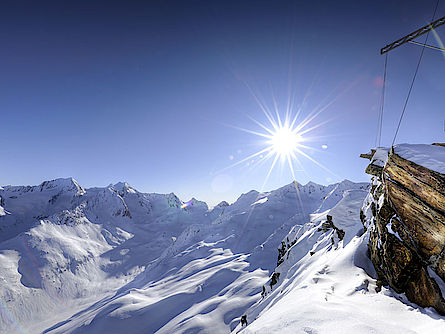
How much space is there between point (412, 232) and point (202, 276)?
76.4 m

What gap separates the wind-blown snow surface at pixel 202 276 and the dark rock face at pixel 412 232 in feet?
3.93

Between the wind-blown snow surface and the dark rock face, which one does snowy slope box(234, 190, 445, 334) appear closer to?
the wind-blown snow surface

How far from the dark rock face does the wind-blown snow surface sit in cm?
120

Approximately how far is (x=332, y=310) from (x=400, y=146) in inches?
461

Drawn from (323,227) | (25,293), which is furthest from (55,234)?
(323,227)

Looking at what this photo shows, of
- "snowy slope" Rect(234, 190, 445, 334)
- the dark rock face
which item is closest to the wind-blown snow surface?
"snowy slope" Rect(234, 190, 445, 334)

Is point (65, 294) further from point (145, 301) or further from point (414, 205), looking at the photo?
point (414, 205)

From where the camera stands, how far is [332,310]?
944 cm

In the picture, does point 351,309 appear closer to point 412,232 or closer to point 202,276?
point 412,232

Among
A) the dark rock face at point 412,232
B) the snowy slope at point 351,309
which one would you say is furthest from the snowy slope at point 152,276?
the dark rock face at point 412,232

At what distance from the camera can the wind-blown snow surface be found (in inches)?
592

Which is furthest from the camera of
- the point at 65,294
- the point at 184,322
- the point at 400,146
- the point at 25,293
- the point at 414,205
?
the point at 65,294

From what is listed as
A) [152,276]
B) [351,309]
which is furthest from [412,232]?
[152,276]

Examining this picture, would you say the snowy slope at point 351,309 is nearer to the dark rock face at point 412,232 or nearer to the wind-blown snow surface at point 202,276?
the wind-blown snow surface at point 202,276
